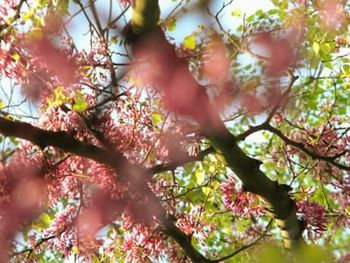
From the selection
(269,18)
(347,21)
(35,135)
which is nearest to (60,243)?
(35,135)

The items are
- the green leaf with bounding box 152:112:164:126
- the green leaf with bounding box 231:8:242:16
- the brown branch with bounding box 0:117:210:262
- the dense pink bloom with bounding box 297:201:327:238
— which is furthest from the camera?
the dense pink bloom with bounding box 297:201:327:238

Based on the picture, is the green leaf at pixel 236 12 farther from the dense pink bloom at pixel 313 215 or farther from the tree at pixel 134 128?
the dense pink bloom at pixel 313 215

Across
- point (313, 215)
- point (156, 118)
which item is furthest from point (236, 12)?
point (313, 215)

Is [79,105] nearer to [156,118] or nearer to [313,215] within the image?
[156,118]

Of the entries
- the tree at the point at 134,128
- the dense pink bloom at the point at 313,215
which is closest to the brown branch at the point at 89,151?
the tree at the point at 134,128

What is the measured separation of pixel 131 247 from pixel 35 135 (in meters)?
1.51

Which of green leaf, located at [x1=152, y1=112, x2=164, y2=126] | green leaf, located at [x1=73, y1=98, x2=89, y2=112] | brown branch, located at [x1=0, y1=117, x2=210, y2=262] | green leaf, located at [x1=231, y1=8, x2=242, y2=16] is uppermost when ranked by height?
green leaf, located at [x1=231, y1=8, x2=242, y2=16]

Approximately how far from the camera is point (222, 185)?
14.1 ft

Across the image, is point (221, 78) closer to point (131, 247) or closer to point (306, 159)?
point (131, 247)

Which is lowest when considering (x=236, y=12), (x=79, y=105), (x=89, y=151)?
(x=89, y=151)

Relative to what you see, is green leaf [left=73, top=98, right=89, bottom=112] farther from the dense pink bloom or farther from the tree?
the dense pink bloom

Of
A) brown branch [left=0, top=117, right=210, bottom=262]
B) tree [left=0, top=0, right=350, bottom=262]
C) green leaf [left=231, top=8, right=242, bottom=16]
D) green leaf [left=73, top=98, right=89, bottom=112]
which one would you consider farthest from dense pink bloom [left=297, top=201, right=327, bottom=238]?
green leaf [left=73, top=98, right=89, bottom=112]

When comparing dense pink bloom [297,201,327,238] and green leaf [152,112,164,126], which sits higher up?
green leaf [152,112,164,126]

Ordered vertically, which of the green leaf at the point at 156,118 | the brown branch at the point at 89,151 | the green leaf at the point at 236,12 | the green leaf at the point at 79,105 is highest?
the green leaf at the point at 236,12
